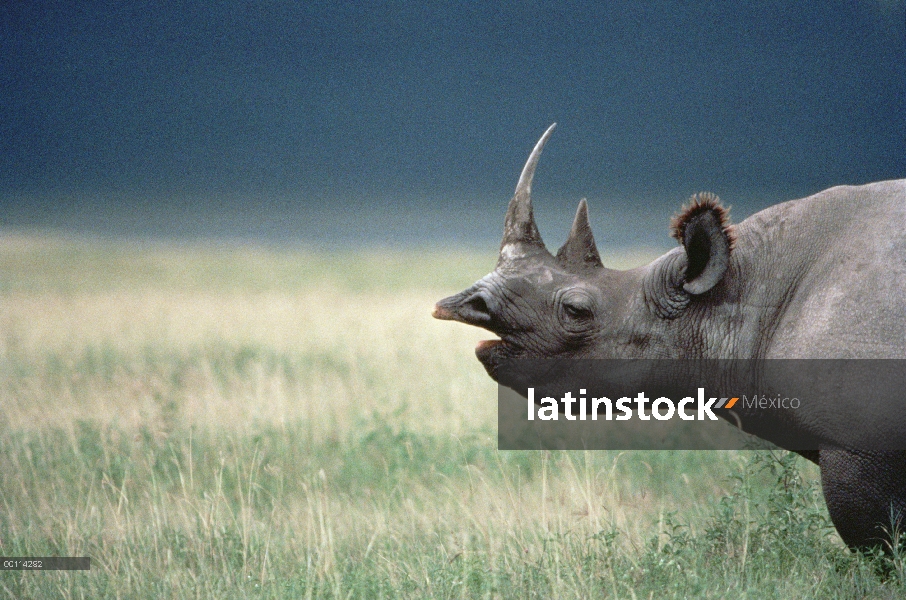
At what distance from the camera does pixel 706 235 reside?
511 cm

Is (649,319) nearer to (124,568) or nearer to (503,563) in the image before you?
(503,563)

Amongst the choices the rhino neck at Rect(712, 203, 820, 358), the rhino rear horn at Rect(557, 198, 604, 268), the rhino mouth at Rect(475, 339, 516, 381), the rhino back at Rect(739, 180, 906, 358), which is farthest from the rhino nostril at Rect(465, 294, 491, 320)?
the rhino back at Rect(739, 180, 906, 358)

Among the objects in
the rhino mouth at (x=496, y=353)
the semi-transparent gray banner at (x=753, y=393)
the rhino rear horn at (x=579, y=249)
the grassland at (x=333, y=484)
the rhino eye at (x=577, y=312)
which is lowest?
the grassland at (x=333, y=484)

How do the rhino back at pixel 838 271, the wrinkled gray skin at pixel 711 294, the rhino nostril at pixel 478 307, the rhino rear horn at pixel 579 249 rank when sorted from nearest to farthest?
1. the rhino back at pixel 838 271
2. the wrinkled gray skin at pixel 711 294
3. the rhino nostril at pixel 478 307
4. the rhino rear horn at pixel 579 249

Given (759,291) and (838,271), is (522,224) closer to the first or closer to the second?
(759,291)

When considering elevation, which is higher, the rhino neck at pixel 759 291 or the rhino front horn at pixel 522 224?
the rhino front horn at pixel 522 224

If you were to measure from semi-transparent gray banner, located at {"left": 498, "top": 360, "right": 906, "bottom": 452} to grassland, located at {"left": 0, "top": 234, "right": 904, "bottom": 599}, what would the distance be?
0.71 meters

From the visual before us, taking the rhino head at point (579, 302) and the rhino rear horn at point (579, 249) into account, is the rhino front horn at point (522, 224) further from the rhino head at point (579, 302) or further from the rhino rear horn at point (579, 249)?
the rhino rear horn at point (579, 249)

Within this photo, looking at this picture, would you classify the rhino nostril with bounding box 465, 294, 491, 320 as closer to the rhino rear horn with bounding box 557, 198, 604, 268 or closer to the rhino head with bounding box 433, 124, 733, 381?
the rhino head with bounding box 433, 124, 733, 381

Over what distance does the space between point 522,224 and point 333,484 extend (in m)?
4.04

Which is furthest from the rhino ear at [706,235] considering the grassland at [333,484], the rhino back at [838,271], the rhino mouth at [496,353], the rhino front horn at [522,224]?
the grassland at [333,484]

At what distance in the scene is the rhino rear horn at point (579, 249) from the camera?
5371mm

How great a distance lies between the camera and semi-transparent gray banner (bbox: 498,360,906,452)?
4.84 meters

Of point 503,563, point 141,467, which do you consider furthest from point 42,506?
point 503,563
